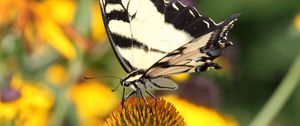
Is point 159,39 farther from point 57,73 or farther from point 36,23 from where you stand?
point 57,73

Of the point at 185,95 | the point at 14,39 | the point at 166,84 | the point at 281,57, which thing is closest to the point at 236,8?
the point at 281,57

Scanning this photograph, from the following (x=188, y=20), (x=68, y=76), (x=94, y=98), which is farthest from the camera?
(x=94, y=98)

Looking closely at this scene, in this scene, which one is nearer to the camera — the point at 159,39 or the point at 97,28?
the point at 159,39

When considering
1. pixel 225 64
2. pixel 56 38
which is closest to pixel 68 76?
pixel 56 38

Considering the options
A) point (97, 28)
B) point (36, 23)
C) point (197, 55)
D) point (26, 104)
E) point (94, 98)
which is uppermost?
point (197, 55)

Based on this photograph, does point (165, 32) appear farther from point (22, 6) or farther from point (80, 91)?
point (80, 91)

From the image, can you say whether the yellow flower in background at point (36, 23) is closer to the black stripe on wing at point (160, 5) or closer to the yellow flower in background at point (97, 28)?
the yellow flower in background at point (97, 28)

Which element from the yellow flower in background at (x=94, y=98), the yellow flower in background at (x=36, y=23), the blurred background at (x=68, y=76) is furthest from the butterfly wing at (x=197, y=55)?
the yellow flower in background at (x=94, y=98)
